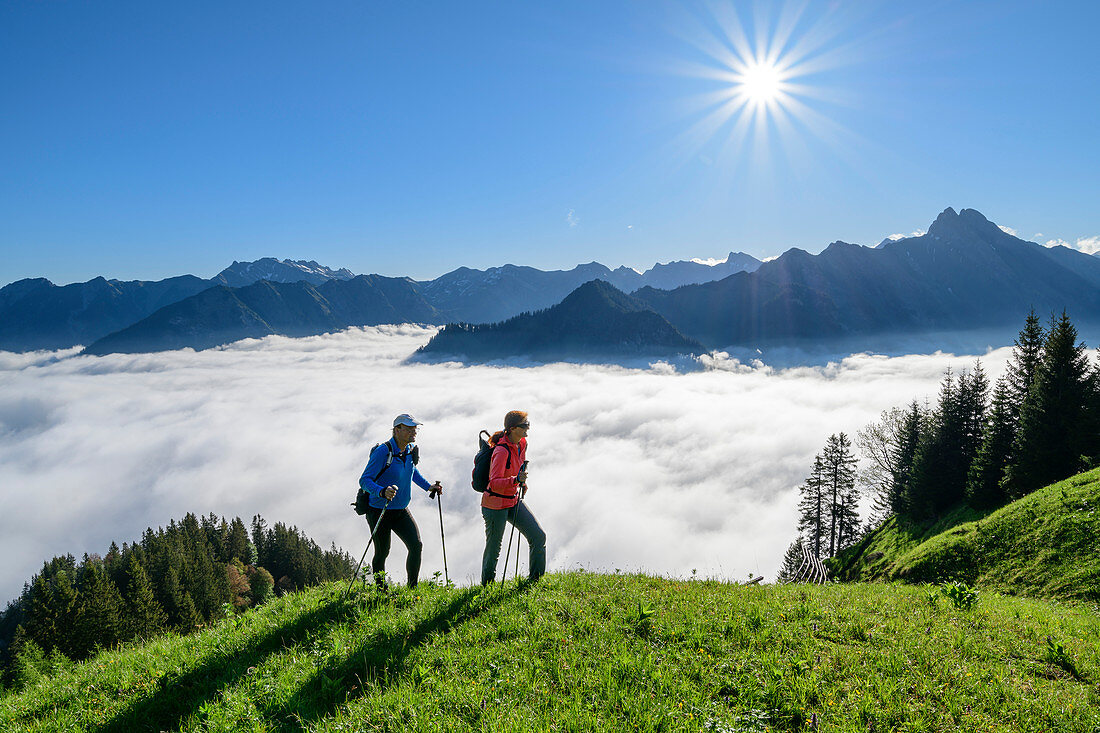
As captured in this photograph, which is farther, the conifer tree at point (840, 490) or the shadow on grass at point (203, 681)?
the conifer tree at point (840, 490)

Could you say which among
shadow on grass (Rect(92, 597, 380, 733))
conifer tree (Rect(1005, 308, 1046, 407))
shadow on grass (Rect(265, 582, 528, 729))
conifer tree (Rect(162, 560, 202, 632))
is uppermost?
conifer tree (Rect(1005, 308, 1046, 407))

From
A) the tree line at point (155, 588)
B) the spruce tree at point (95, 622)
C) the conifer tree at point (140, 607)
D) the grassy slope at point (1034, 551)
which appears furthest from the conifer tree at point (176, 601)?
the grassy slope at point (1034, 551)

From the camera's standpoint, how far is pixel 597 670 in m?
5.21

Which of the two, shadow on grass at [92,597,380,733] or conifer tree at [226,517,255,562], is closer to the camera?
shadow on grass at [92,597,380,733]

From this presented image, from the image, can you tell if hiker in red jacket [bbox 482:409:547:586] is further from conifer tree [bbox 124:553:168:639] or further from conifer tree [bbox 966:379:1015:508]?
conifer tree [bbox 124:553:168:639]

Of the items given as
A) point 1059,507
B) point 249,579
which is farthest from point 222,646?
point 249,579

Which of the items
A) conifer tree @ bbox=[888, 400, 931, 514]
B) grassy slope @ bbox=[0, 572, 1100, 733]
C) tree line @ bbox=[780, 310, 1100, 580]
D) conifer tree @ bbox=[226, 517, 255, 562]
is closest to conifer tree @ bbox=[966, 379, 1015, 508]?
tree line @ bbox=[780, 310, 1100, 580]

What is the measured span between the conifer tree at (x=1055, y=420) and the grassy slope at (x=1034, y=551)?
30.7ft

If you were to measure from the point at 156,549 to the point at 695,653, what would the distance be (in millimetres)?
95501

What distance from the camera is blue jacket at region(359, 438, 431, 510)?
27.3 ft

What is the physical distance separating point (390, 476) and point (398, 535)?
4.00 ft

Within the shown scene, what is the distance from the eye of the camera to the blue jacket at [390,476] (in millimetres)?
8312

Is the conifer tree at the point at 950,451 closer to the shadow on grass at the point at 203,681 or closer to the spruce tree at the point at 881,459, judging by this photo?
the spruce tree at the point at 881,459

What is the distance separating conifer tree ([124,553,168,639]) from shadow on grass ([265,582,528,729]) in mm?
55092
